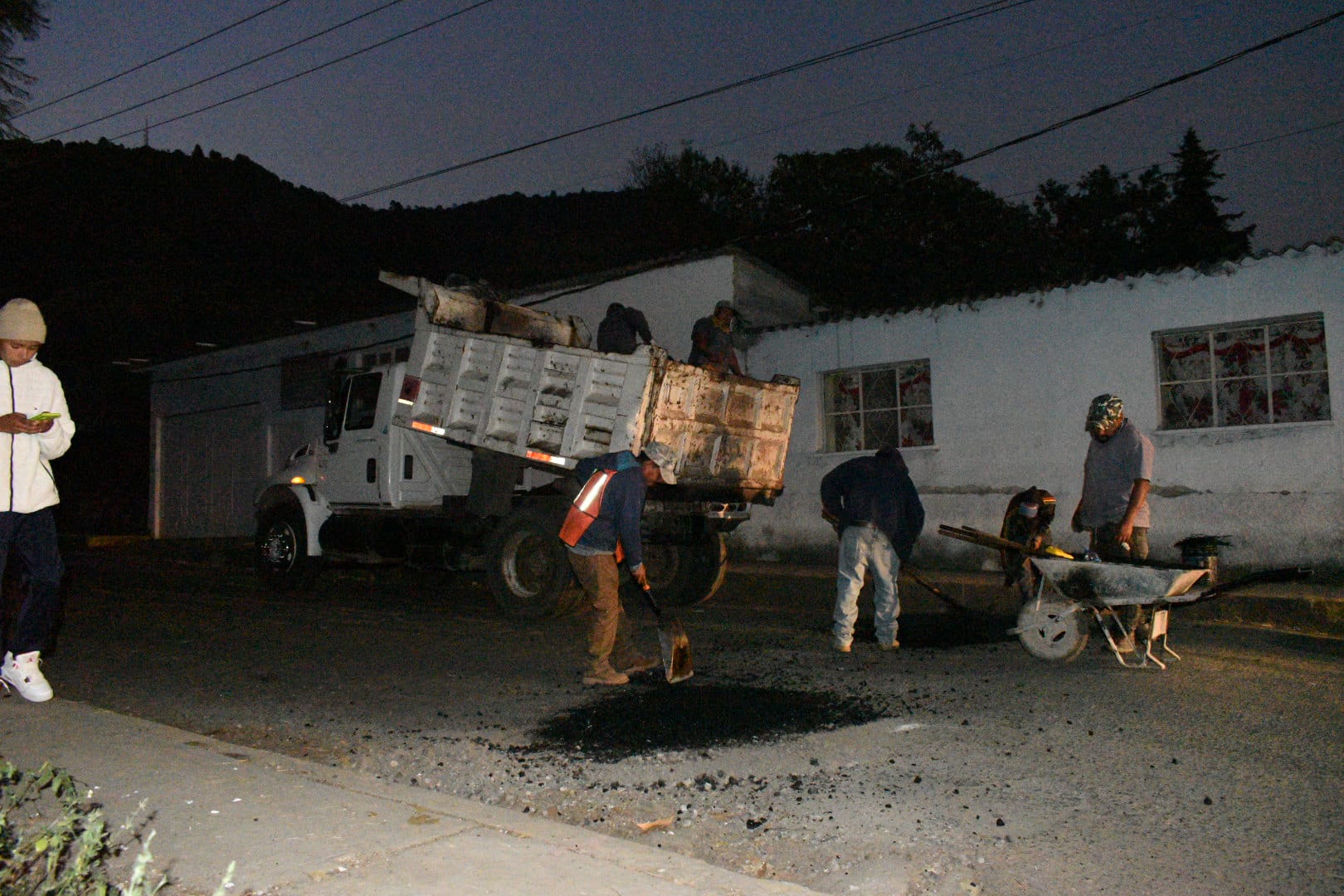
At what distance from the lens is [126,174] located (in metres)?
74.2

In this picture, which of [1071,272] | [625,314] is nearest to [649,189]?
[1071,272]

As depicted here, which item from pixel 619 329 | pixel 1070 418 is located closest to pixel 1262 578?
pixel 619 329

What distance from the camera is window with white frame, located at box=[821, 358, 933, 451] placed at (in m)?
14.2

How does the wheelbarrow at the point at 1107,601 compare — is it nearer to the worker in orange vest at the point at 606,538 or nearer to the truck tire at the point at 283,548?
the worker in orange vest at the point at 606,538

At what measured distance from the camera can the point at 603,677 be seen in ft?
21.6

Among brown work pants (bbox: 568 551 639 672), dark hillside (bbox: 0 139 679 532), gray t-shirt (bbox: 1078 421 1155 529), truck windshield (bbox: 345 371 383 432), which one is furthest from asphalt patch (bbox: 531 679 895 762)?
dark hillside (bbox: 0 139 679 532)

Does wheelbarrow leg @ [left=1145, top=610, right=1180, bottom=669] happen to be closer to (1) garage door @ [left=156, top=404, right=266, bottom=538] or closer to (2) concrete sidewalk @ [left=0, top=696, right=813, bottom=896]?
(2) concrete sidewalk @ [left=0, top=696, right=813, bottom=896]

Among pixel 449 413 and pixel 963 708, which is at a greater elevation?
pixel 449 413

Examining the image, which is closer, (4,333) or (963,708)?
(4,333)

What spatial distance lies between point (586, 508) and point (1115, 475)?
143 inches

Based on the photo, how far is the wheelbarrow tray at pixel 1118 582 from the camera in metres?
6.40

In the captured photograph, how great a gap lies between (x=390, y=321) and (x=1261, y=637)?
16.2m

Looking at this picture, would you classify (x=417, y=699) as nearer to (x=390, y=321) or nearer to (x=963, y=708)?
(x=963, y=708)

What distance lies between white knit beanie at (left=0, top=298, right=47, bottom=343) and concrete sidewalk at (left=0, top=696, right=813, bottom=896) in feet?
6.55
